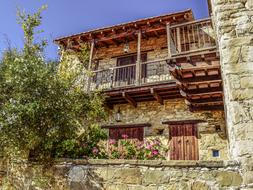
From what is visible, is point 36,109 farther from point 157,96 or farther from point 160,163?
point 157,96

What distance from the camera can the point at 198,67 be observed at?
5.82 metres

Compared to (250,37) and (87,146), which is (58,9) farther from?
(250,37)

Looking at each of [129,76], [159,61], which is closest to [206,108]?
[159,61]

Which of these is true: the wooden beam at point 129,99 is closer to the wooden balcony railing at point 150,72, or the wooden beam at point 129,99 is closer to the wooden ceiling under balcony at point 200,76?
the wooden balcony railing at point 150,72

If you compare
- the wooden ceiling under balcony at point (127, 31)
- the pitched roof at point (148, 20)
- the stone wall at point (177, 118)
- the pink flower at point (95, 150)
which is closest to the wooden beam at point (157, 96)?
the stone wall at point (177, 118)

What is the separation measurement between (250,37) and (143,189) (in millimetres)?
2648

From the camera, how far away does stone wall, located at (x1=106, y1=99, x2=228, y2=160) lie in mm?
7496

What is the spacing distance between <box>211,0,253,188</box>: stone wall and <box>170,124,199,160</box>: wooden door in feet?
14.0

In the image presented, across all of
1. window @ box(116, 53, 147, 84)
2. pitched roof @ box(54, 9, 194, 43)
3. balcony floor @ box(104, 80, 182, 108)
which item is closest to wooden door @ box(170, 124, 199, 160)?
balcony floor @ box(104, 80, 182, 108)

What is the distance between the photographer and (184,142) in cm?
790

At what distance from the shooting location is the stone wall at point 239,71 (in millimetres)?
3111

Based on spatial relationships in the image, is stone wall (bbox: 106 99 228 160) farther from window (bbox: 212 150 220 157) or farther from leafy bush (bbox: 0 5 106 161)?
leafy bush (bbox: 0 5 106 161)

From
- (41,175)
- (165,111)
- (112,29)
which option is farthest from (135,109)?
(41,175)

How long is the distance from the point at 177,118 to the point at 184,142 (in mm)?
823
